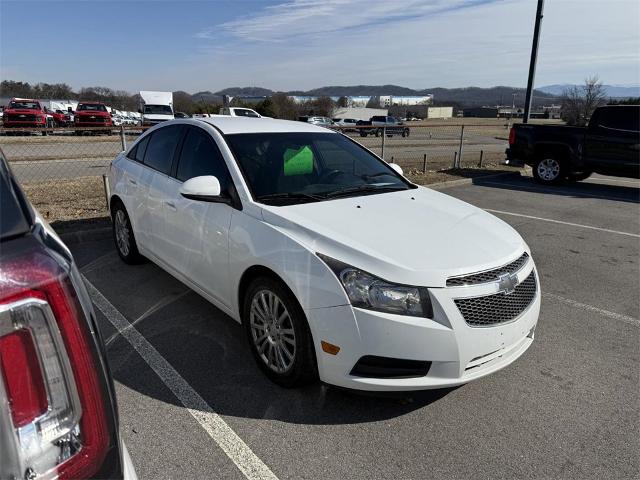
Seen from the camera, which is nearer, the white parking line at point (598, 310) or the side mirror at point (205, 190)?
the side mirror at point (205, 190)

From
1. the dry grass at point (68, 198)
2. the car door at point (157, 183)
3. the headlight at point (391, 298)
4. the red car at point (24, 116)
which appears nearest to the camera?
the headlight at point (391, 298)

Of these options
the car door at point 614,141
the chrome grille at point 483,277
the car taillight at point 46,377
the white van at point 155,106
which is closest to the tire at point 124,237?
the chrome grille at point 483,277

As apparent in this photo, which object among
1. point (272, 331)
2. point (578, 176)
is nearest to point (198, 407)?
point (272, 331)

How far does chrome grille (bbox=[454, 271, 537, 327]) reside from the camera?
8.52 ft

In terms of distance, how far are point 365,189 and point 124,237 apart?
9.47 ft

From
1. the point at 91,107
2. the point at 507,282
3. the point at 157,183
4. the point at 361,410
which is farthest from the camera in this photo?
the point at 91,107

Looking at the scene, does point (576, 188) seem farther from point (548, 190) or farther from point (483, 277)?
point (483, 277)

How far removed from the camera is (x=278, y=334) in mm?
2998

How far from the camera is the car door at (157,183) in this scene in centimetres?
425

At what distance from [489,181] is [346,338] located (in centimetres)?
1090

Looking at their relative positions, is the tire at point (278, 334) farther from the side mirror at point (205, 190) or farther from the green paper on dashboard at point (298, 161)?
the green paper on dashboard at point (298, 161)

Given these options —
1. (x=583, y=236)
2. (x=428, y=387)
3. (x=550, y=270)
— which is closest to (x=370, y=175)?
(x=428, y=387)

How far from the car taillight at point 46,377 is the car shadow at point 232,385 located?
180 cm

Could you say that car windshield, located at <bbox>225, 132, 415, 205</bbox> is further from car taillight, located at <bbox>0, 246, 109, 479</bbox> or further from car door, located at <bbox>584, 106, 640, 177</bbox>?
car door, located at <bbox>584, 106, 640, 177</bbox>
